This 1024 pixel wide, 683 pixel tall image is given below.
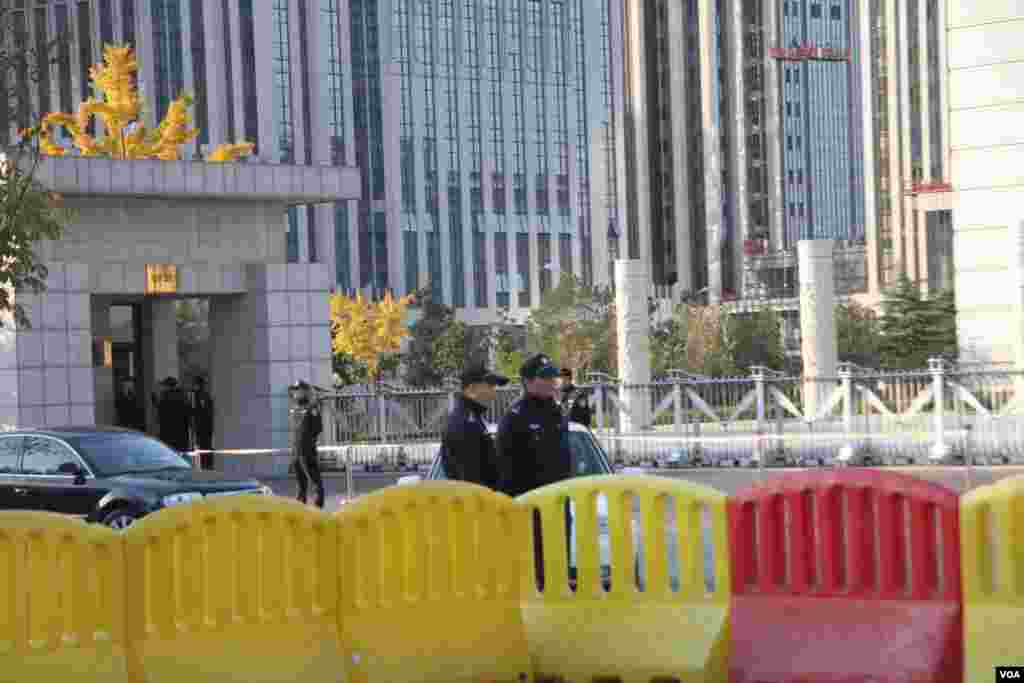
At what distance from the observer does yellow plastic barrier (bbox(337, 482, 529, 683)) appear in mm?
9883

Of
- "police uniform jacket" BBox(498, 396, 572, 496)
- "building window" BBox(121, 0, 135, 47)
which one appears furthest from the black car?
"building window" BBox(121, 0, 135, 47)

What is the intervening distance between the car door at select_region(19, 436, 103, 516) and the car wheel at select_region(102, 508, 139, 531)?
32 centimetres

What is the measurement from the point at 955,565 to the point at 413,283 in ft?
351

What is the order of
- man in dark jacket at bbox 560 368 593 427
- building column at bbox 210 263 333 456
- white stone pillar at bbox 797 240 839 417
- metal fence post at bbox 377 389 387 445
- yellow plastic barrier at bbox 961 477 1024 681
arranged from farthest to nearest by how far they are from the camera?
white stone pillar at bbox 797 240 839 417
metal fence post at bbox 377 389 387 445
building column at bbox 210 263 333 456
man in dark jacket at bbox 560 368 593 427
yellow plastic barrier at bbox 961 477 1024 681

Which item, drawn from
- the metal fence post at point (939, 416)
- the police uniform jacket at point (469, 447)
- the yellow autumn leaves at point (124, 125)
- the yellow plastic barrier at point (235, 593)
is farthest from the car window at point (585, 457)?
the yellow autumn leaves at point (124, 125)

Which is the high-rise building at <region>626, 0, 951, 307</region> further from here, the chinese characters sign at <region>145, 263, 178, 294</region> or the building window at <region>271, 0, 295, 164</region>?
the chinese characters sign at <region>145, 263, 178, 294</region>

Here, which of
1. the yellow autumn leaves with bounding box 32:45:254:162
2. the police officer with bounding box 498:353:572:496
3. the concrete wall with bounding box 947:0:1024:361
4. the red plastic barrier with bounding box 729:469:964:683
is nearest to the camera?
the red plastic barrier with bounding box 729:469:964:683

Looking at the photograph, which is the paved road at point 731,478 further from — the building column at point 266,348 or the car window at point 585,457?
the car window at point 585,457

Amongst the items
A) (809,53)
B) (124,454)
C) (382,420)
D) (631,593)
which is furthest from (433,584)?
(809,53)

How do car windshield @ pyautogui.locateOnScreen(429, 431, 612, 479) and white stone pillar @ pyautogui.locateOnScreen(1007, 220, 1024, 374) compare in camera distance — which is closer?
car windshield @ pyautogui.locateOnScreen(429, 431, 612, 479)

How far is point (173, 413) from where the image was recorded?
27.5 m

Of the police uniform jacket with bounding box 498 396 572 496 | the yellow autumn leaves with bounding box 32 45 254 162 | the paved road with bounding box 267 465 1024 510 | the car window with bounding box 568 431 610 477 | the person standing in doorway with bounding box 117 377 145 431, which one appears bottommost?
the paved road with bounding box 267 465 1024 510

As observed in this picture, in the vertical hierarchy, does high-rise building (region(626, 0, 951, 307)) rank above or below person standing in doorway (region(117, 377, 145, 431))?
above

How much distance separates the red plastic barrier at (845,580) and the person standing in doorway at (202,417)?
18.9 m
